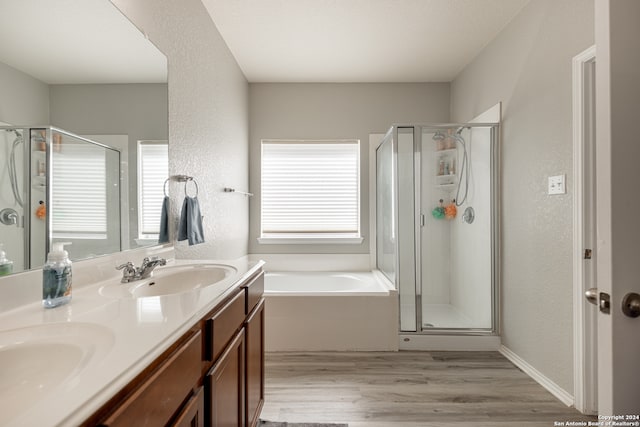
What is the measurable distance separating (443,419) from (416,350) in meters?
0.80

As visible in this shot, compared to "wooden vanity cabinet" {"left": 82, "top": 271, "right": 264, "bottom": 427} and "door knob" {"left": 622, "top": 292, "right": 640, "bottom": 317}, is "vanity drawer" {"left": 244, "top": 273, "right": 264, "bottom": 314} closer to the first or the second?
"wooden vanity cabinet" {"left": 82, "top": 271, "right": 264, "bottom": 427}

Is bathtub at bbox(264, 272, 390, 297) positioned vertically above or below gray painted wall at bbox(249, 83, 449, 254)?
below

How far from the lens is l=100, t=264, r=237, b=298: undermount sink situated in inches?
44.7

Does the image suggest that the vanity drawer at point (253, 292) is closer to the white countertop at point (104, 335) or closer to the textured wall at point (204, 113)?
the white countertop at point (104, 335)

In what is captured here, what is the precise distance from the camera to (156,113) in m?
1.47

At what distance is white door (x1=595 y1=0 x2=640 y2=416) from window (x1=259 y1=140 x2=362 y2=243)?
8.81 feet

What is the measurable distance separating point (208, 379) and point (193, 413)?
0.10 meters

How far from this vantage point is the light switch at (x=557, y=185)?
1759mm

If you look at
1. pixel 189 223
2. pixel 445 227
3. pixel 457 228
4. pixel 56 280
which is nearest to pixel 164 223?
pixel 189 223

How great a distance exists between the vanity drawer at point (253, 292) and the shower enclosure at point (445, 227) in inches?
54.1

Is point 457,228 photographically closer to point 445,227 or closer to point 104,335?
point 445,227

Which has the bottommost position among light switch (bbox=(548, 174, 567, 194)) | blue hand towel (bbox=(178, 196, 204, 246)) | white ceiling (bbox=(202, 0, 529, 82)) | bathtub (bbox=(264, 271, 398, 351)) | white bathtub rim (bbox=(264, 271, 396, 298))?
bathtub (bbox=(264, 271, 398, 351))

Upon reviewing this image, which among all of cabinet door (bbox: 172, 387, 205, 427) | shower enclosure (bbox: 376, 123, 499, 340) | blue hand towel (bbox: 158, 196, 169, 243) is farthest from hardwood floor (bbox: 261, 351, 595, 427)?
blue hand towel (bbox: 158, 196, 169, 243)

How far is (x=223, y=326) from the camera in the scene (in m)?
1.00
